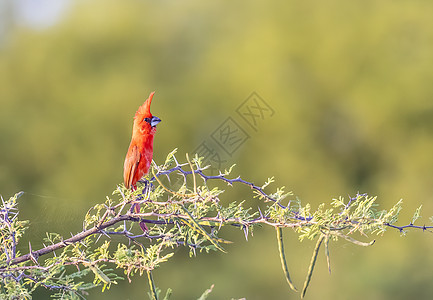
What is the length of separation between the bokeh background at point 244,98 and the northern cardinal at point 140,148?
391 centimetres

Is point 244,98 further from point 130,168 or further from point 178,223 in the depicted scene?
point 178,223

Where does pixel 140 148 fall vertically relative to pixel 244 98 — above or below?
below

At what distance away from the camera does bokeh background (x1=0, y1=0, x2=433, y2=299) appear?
5.64 metres

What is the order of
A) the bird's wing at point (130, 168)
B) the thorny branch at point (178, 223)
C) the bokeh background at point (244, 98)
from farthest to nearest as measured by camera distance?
the bokeh background at point (244, 98), the bird's wing at point (130, 168), the thorny branch at point (178, 223)

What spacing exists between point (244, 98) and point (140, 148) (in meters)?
4.45

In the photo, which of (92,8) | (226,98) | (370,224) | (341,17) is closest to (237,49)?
(226,98)

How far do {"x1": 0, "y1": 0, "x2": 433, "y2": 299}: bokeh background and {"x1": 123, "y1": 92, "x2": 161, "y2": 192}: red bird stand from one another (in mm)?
3909

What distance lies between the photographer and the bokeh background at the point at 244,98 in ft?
18.5

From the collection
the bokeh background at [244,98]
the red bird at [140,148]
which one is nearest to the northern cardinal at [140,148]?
the red bird at [140,148]

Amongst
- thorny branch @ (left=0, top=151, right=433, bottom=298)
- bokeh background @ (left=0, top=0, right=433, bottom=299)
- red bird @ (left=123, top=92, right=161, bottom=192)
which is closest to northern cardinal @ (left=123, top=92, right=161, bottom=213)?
red bird @ (left=123, top=92, right=161, bottom=192)

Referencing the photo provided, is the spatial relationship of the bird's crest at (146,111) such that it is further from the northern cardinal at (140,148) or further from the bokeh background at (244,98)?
the bokeh background at (244,98)

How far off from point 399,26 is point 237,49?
194 cm

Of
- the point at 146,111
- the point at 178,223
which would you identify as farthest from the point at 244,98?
the point at 178,223

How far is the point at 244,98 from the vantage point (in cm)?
591
